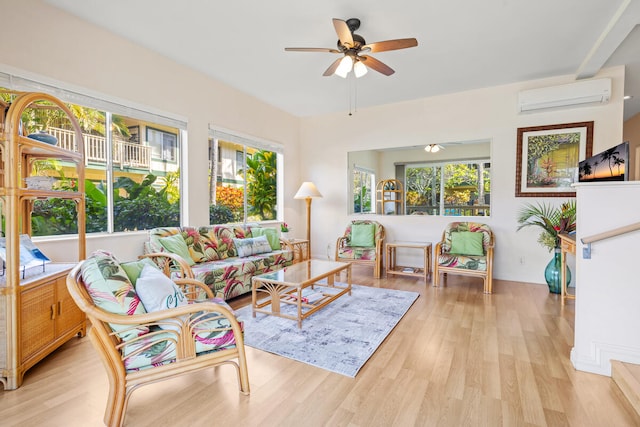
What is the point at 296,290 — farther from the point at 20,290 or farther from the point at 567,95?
the point at 567,95

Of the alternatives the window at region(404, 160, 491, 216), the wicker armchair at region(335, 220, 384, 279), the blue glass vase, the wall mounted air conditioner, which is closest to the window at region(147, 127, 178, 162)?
the wicker armchair at region(335, 220, 384, 279)

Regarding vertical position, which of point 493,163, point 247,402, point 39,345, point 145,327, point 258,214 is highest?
point 493,163

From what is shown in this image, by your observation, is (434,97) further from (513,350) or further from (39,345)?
(39,345)

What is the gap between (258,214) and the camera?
18.7 feet

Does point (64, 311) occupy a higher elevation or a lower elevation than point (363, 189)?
lower

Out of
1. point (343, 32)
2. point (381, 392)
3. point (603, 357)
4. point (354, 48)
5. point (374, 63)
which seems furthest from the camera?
point (374, 63)

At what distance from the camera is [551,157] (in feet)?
14.6

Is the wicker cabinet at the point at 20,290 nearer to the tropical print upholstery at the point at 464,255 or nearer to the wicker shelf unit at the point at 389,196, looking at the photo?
the tropical print upholstery at the point at 464,255

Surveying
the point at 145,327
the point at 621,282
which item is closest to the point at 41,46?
the point at 145,327

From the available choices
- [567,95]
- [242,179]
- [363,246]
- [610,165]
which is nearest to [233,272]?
[242,179]

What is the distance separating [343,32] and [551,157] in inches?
142

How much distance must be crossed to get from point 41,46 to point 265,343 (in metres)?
3.31

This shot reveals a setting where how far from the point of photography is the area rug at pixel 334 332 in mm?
2336

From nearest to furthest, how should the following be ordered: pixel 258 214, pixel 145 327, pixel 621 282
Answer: pixel 145 327 → pixel 621 282 → pixel 258 214
